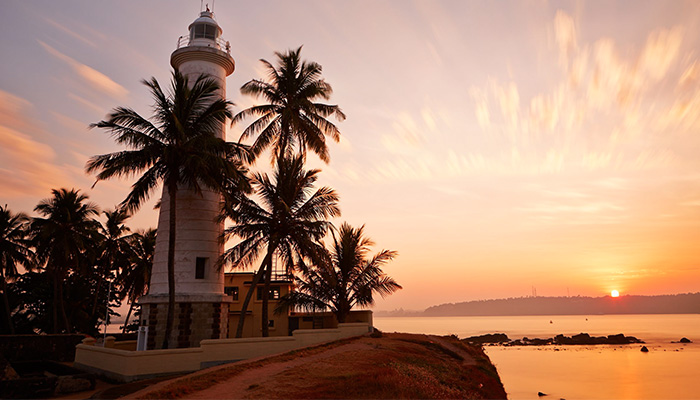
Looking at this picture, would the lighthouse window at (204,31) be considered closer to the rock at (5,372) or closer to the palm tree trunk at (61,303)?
the rock at (5,372)

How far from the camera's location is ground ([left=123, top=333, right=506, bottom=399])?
1228 cm

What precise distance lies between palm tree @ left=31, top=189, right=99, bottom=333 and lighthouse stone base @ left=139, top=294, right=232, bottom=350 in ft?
59.7

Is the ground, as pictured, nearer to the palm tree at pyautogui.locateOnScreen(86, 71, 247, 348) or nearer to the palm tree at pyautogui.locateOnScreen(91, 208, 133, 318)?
the palm tree at pyautogui.locateOnScreen(86, 71, 247, 348)

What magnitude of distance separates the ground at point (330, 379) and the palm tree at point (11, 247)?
31.6m

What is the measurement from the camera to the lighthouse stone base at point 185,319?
2220 cm

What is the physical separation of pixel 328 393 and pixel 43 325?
39737mm

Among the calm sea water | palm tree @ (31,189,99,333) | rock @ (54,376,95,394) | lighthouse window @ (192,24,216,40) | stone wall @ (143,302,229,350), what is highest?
lighthouse window @ (192,24,216,40)

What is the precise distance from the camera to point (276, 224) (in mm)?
24828

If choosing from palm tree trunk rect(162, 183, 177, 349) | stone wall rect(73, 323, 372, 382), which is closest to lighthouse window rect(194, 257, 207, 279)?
palm tree trunk rect(162, 183, 177, 349)

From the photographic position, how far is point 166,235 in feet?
79.4

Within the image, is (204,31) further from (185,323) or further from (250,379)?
(250,379)

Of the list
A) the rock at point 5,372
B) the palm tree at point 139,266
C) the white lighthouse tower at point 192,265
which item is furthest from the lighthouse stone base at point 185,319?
the palm tree at point 139,266

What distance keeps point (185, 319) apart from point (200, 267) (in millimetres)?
2926

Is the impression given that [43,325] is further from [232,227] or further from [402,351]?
[402,351]
